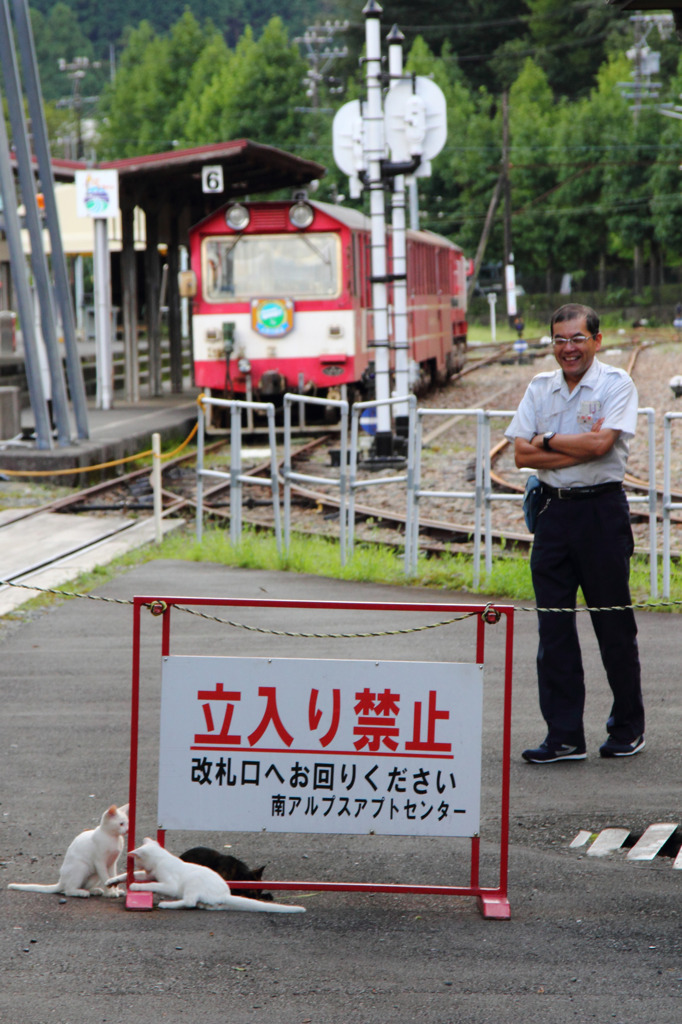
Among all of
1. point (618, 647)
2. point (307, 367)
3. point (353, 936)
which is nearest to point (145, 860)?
point (353, 936)

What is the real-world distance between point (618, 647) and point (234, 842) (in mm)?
1822

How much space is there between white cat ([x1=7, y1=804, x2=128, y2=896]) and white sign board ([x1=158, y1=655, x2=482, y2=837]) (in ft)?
0.73

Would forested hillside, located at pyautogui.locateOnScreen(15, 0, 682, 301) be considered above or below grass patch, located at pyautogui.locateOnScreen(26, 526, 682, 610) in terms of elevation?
above

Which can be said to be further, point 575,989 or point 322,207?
point 322,207

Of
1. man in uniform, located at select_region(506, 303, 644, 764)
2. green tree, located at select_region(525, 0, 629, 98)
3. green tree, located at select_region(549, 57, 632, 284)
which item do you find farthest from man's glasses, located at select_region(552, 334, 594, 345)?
green tree, located at select_region(525, 0, 629, 98)

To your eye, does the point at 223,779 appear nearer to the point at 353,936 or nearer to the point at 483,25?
the point at 353,936

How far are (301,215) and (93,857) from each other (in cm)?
1623

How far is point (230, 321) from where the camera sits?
20078 mm

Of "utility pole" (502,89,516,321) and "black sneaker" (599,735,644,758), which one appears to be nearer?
"black sneaker" (599,735,644,758)

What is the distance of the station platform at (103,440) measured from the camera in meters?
16.0

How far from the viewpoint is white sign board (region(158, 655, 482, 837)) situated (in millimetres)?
4086

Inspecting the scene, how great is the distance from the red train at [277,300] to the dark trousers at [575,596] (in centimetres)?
1398

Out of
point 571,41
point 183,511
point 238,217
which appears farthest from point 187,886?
point 571,41

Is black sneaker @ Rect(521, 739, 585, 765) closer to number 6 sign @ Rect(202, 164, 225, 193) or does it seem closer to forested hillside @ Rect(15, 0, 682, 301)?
number 6 sign @ Rect(202, 164, 225, 193)
